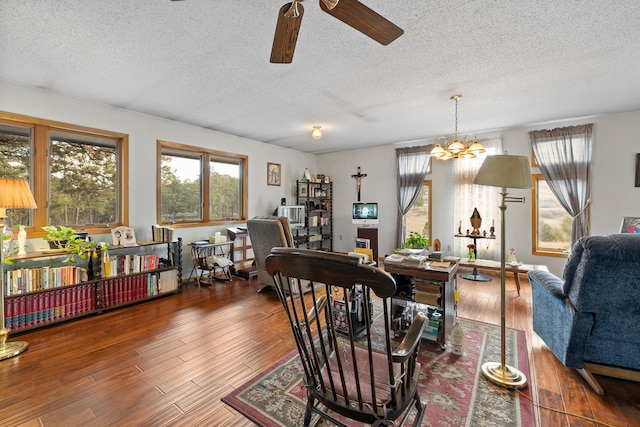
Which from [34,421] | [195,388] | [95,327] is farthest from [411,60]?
[95,327]

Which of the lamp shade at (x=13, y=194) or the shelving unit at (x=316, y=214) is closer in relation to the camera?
the lamp shade at (x=13, y=194)

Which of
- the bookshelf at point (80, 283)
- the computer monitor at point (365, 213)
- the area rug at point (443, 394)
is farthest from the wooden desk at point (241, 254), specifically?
the area rug at point (443, 394)

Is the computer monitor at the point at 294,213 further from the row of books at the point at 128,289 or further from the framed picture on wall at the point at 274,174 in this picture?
the row of books at the point at 128,289

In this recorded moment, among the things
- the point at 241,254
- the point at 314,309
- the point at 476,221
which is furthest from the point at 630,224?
the point at 241,254

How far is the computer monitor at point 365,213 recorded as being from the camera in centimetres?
615

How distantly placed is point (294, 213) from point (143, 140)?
311 cm

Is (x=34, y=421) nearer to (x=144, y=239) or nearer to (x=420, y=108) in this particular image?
(x=144, y=239)

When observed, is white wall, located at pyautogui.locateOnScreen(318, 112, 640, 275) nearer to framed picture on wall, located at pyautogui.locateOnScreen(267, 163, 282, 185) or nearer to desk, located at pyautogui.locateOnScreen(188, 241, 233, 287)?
framed picture on wall, located at pyautogui.locateOnScreen(267, 163, 282, 185)

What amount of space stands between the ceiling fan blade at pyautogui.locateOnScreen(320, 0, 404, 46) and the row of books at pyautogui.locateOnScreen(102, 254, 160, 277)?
3.59m

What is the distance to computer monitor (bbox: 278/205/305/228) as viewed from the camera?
5.94 meters

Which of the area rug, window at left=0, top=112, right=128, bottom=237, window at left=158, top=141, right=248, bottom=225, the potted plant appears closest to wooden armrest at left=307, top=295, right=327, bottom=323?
the area rug

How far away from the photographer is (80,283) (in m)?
3.11

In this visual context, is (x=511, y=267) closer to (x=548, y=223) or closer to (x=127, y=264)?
(x=548, y=223)

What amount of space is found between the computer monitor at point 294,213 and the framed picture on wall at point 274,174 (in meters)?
0.61
